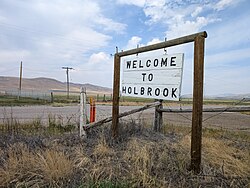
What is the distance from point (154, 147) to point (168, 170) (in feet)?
3.92

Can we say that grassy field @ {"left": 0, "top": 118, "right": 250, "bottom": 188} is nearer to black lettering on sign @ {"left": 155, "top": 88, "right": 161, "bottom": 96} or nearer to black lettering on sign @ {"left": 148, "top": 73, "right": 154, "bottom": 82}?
black lettering on sign @ {"left": 155, "top": 88, "right": 161, "bottom": 96}

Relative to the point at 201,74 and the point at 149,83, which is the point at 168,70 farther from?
the point at 201,74

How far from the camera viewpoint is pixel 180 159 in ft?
13.2

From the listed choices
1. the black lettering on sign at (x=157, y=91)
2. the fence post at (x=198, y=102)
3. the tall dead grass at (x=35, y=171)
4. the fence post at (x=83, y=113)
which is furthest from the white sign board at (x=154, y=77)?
the tall dead grass at (x=35, y=171)

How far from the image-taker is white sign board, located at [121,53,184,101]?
4.76 meters

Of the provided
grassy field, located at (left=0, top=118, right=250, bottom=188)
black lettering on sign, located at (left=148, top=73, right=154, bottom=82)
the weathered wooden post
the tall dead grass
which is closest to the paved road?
the weathered wooden post

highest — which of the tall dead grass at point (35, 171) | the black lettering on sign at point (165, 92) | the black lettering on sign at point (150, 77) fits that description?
→ the black lettering on sign at point (150, 77)

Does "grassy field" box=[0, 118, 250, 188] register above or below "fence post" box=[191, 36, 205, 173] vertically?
below

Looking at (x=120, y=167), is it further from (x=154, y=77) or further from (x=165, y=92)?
(x=154, y=77)

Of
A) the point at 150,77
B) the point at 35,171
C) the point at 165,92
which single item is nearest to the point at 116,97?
the point at 150,77

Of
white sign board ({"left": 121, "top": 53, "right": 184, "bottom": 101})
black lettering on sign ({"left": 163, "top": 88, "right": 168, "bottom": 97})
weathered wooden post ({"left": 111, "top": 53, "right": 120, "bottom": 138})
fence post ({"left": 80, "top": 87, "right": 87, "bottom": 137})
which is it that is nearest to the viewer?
white sign board ({"left": 121, "top": 53, "right": 184, "bottom": 101})

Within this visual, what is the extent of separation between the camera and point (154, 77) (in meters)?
5.29

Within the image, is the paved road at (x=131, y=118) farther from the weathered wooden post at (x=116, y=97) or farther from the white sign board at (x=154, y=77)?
the white sign board at (x=154, y=77)

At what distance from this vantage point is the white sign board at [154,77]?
4758 millimetres
